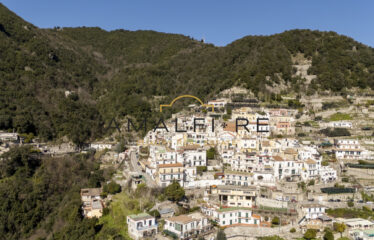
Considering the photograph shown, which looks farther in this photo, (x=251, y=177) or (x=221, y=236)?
(x=251, y=177)

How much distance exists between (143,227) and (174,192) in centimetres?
363

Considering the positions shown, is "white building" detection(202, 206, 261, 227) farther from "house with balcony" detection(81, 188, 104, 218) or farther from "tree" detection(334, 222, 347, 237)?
"house with balcony" detection(81, 188, 104, 218)

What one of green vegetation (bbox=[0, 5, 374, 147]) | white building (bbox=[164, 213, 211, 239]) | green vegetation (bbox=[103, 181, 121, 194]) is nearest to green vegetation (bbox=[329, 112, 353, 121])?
green vegetation (bbox=[0, 5, 374, 147])

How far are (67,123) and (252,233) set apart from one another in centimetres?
3648

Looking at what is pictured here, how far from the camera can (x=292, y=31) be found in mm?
67188

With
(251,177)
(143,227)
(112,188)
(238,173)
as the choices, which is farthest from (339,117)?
(143,227)

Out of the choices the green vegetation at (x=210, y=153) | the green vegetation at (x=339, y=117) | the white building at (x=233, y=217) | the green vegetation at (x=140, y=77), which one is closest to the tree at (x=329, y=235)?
the white building at (x=233, y=217)

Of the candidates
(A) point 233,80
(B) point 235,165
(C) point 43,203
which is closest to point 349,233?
(B) point 235,165

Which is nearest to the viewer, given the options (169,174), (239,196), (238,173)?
(239,196)

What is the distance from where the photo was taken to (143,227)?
2367 cm

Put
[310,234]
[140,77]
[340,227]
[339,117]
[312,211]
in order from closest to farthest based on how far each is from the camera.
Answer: [310,234] < [340,227] < [312,211] < [339,117] < [140,77]

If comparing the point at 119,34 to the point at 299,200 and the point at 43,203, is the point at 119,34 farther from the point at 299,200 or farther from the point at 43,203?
the point at 299,200

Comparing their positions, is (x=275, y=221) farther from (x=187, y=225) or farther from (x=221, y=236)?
(x=187, y=225)

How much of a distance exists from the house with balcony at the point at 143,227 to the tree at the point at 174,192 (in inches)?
102
